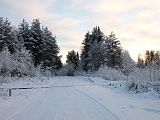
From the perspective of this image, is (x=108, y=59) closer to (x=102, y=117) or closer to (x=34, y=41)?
(x=34, y=41)

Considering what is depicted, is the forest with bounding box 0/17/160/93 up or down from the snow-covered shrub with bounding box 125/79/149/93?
up

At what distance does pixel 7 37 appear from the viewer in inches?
1927

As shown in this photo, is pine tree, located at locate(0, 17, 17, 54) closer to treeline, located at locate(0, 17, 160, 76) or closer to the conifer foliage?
treeline, located at locate(0, 17, 160, 76)

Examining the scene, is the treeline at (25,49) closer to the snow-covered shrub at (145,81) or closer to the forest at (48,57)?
the forest at (48,57)

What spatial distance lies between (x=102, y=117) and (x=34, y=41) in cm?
5127

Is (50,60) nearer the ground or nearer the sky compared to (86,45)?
nearer the ground

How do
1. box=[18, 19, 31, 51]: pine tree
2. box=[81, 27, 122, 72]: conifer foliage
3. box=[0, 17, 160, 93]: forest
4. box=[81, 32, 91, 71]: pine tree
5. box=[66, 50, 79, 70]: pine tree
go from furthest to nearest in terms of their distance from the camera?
1. box=[66, 50, 79, 70]: pine tree
2. box=[81, 32, 91, 71]: pine tree
3. box=[81, 27, 122, 72]: conifer foliage
4. box=[18, 19, 31, 51]: pine tree
5. box=[0, 17, 160, 93]: forest

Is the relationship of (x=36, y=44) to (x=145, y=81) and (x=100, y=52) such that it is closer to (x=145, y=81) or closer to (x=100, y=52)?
(x=100, y=52)

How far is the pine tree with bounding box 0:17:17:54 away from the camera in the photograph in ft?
155

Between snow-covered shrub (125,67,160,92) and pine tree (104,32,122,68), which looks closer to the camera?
snow-covered shrub (125,67,160,92)

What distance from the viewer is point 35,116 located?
10.3 meters

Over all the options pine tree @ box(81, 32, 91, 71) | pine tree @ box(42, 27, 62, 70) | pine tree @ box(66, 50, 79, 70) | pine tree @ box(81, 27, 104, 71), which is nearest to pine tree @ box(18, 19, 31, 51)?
pine tree @ box(42, 27, 62, 70)

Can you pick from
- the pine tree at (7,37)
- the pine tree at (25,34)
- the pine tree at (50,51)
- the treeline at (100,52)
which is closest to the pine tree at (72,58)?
the treeline at (100,52)

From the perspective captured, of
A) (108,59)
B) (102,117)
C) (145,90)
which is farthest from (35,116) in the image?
(108,59)
